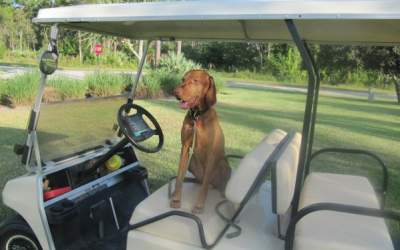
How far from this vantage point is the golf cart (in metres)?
1.49

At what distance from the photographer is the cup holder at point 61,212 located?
6.22ft

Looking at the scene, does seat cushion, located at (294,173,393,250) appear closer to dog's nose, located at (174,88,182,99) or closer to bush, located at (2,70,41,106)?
dog's nose, located at (174,88,182,99)

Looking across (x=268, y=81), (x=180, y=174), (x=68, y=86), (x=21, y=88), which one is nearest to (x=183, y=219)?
(x=180, y=174)

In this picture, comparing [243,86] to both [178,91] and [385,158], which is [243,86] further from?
[178,91]

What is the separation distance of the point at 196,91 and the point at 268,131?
536 cm

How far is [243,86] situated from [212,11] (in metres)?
15.0

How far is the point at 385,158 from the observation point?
539 cm

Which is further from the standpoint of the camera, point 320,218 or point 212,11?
point 320,218

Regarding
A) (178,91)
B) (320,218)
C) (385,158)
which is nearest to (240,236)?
(320,218)

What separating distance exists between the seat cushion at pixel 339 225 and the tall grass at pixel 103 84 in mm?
7758

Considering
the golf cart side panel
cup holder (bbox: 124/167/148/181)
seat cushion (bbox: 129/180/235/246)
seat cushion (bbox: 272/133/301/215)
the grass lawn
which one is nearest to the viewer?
seat cushion (bbox: 272/133/301/215)

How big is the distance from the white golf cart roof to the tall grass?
22.6 feet

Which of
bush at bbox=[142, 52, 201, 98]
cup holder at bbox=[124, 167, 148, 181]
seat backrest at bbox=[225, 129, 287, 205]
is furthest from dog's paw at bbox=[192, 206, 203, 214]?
bush at bbox=[142, 52, 201, 98]

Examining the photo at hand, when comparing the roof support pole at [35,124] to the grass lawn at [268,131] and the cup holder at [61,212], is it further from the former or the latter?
the grass lawn at [268,131]
